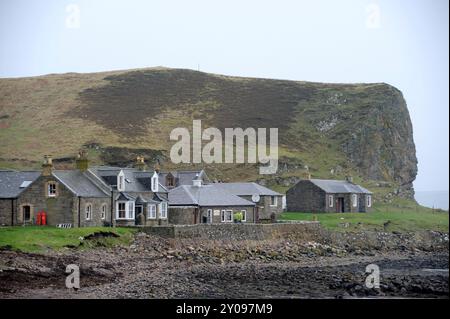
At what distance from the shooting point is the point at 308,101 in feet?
473

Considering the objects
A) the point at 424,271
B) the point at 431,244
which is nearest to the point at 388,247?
the point at 431,244

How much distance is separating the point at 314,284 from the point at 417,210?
161 feet

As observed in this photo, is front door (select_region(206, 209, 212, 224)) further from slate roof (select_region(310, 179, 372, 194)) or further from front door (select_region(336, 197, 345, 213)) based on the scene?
front door (select_region(336, 197, 345, 213))

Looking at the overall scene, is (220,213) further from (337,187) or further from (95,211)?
(337,187)

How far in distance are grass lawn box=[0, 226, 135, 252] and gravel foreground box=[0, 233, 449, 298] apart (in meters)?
0.80

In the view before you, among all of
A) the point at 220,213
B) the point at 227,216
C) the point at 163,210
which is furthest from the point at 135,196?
the point at 227,216

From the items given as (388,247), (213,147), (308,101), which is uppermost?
(308,101)

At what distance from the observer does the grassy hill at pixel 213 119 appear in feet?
355

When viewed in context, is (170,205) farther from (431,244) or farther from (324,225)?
(431,244)

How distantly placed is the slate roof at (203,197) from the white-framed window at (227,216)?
69cm

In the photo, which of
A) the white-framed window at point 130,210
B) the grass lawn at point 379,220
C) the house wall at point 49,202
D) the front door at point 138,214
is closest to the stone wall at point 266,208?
the grass lawn at point 379,220

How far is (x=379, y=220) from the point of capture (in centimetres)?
8019

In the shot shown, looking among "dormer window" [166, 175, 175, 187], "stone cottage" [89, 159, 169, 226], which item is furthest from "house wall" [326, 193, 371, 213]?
"stone cottage" [89, 159, 169, 226]

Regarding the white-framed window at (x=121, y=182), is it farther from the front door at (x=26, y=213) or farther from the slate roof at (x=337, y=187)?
the slate roof at (x=337, y=187)
